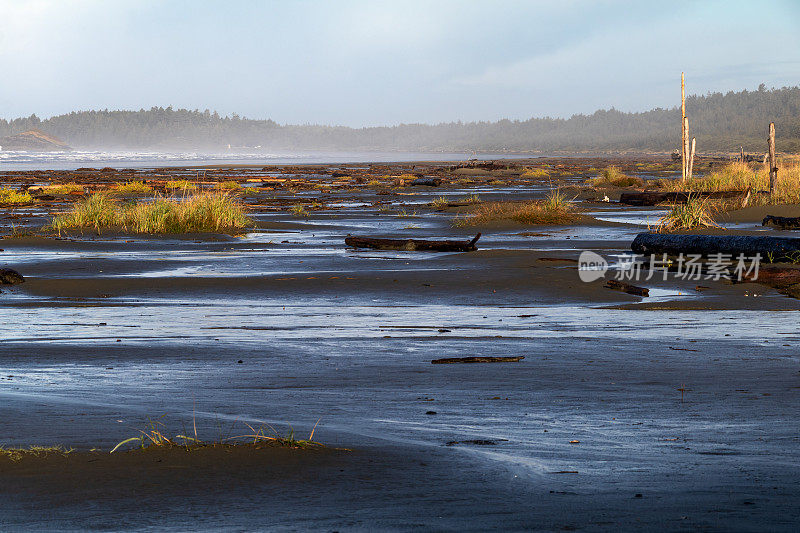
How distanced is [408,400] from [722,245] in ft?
35.3

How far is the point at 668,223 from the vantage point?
2183 centimetres

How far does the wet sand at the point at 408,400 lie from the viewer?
4137mm

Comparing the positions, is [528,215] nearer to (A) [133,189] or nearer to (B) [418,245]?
(B) [418,245]

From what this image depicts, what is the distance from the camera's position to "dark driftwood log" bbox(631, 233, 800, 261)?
50.9 feet

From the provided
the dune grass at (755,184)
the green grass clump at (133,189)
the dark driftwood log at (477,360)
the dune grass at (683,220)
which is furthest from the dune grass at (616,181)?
the dark driftwood log at (477,360)

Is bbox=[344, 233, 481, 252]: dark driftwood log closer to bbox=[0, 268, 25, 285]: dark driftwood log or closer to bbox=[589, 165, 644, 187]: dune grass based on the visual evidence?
bbox=[0, 268, 25, 285]: dark driftwood log

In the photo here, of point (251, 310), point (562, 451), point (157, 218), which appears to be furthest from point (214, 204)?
point (562, 451)

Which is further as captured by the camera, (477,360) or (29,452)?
(477,360)

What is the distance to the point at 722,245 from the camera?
16.1 m

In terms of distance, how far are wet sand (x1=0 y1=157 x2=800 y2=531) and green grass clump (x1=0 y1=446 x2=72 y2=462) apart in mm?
80

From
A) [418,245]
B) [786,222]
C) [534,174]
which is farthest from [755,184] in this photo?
[534,174]

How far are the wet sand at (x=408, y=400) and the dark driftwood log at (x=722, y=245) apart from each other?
2.10m

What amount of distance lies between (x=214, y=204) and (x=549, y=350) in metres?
17.7

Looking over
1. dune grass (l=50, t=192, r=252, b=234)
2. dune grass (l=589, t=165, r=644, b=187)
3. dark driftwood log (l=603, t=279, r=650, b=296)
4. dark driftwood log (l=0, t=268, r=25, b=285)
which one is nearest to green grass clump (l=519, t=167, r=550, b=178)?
dune grass (l=589, t=165, r=644, b=187)
